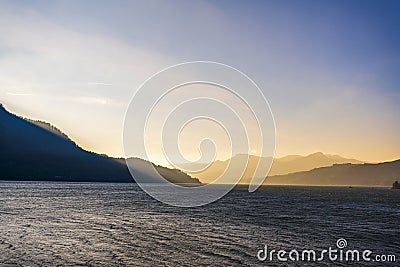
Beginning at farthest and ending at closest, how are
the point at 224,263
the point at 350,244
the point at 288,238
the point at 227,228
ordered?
the point at 227,228 < the point at 288,238 < the point at 350,244 < the point at 224,263

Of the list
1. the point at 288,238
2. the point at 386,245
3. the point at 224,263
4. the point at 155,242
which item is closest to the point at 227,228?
the point at 288,238

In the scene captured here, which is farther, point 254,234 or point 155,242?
point 254,234

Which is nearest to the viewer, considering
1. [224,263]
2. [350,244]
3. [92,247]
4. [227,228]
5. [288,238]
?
[224,263]

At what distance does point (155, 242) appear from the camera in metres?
44.6

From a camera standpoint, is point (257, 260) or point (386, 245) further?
point (386, 245)

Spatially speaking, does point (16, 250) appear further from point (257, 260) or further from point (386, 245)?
point (386, 245)

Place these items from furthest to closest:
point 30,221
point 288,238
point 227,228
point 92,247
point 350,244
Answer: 1. point 30,221
2. point 227,228
3. point 288,238
4. point 350,244
5. point 92,247

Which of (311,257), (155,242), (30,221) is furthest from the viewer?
(30,221)

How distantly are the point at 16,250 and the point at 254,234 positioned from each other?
95.1 ft

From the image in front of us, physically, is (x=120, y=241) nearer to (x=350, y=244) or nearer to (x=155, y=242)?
(x=155, y=242)

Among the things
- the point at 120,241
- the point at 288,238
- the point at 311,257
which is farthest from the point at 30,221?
the point at 311,257

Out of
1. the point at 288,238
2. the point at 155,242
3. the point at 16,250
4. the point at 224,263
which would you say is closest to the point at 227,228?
the point at 288,238

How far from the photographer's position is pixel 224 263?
1319 inches

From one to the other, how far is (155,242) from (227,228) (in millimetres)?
17035
